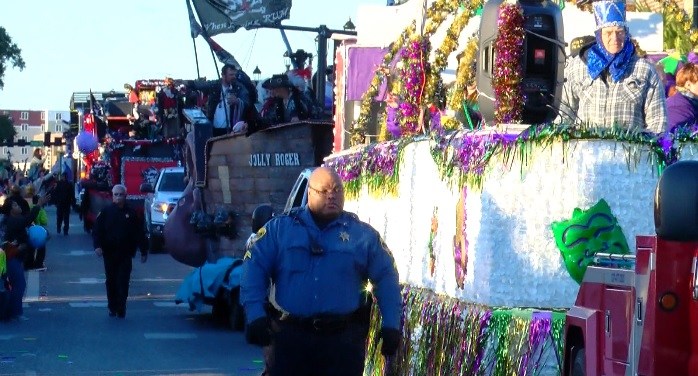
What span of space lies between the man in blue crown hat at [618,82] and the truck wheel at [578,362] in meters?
1.94

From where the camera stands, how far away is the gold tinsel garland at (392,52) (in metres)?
12.7

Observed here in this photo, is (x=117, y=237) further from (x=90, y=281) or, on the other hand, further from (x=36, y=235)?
(x=90, y=281)

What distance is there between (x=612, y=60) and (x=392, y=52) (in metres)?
4.93

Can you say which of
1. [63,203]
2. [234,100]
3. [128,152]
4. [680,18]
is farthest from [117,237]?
[63,203]

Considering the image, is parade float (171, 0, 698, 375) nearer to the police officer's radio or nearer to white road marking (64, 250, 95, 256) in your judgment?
the police officer's radio

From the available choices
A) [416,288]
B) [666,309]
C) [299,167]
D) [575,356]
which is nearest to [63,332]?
[299,167]

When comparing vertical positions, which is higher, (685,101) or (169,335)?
(685,101)

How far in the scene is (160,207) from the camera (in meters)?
35.2

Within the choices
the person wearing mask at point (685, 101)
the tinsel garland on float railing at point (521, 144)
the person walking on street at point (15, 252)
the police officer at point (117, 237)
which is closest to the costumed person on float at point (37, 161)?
the person walking on street at point (15, 252)

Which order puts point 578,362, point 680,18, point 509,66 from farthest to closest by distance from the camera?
point 680,18 → point 509,66 → point 578,362

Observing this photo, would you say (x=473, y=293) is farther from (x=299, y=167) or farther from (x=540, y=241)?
(x=299, y=167)

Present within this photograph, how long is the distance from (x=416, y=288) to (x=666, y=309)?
4616 millimetres

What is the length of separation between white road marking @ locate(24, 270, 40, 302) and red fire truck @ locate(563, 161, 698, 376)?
53.6 ft

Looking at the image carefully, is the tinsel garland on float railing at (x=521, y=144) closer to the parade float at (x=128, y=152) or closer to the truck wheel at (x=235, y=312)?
the truck wheel at (x=235, y=312)
